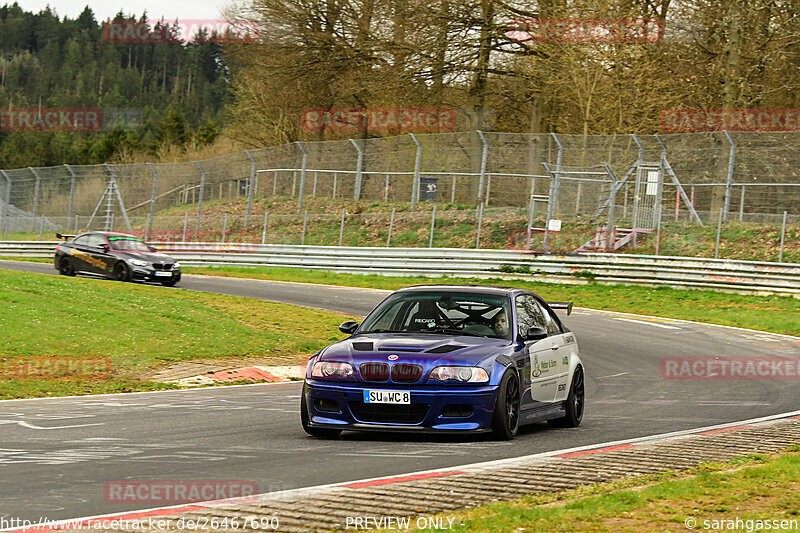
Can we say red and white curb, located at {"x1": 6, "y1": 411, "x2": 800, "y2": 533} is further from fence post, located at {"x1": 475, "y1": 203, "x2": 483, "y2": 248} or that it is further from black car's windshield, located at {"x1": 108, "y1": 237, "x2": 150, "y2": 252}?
fence post, located at {"x1": 475, "y1": 203, "x2": 483, "y2": 248}

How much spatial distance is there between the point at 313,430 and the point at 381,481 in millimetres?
2383

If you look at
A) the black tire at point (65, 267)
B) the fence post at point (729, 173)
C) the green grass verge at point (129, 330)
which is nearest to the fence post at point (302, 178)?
the black tire at point (65, 267)

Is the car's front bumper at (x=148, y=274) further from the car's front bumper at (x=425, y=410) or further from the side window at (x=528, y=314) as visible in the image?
the car's front bumper at (x=425, y=410)

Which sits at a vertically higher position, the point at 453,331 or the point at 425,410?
the point at 453,331

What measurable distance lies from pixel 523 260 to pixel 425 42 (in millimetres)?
11730

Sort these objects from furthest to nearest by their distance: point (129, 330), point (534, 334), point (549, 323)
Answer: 1. point (129, 330)
2. point (549, 323)
3. point (534, 334)

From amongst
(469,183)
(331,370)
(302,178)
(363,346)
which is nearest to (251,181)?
(302,178)

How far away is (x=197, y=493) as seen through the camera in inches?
259

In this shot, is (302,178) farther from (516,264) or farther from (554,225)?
(554,225)

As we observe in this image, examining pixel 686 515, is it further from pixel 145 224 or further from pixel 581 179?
pixel 145 224

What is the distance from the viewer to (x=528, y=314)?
1060cm

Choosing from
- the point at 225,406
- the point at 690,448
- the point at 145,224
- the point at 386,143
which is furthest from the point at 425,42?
the point at 690,448

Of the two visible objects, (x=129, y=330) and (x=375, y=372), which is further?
(x=129, y=330)

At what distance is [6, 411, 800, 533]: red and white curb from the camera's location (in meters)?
5.72
